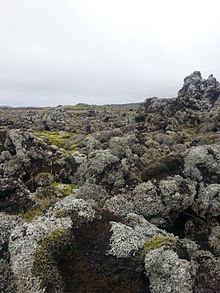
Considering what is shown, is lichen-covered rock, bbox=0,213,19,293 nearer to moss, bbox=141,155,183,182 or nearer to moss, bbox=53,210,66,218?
moss, bbox=53,210,66,218

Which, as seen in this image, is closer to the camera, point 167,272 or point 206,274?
point 167,272

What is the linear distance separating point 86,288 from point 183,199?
11.5 meters

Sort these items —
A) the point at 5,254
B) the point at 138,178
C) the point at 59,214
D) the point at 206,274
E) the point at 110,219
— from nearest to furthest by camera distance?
the point at 206,274 < the point at 5,254 < the point at 59,214 < the point at 110,219 < the point at 138,178

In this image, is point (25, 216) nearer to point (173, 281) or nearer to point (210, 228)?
point (173, 281)

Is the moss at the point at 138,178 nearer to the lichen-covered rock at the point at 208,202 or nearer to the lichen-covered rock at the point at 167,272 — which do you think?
the lichen-covered rock at the point at 208,202

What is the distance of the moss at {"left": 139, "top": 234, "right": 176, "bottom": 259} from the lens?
53.7 feet

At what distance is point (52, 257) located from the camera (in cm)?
1580

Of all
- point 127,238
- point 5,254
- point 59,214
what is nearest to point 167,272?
point 127,238

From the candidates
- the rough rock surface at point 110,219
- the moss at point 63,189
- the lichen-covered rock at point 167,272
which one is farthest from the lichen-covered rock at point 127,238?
the moss at point 63,189

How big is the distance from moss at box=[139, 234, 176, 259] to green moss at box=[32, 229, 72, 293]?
3074mm

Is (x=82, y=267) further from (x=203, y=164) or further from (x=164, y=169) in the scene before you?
(x=203, y=164)

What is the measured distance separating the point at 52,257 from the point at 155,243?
4.34m

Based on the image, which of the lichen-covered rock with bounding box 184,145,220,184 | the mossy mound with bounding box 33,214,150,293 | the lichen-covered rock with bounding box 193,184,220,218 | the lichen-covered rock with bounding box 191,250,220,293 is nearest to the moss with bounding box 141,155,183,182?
the lichen-covered rock with bounding box 184,145,220,184

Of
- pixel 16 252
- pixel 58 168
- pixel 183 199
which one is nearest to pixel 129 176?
pixel 183 199
